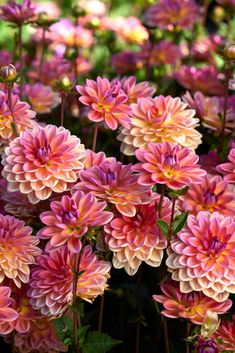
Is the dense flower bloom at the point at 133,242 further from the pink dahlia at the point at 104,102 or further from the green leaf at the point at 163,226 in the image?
the pink dahlia at the point at 104,102

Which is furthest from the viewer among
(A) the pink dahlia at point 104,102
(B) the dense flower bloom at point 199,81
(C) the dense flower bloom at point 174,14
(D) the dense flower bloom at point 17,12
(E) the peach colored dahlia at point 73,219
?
(C) the dense flower bloom at point 174,14

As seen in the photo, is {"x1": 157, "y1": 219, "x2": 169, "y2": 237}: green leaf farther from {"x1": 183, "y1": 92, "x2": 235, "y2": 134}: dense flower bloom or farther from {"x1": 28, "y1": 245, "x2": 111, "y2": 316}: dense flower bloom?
{"x1": 183, "y1": 92, "x2": 235, "y2": 134}: dense flower bloom

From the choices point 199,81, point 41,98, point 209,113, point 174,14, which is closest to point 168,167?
point 209,113

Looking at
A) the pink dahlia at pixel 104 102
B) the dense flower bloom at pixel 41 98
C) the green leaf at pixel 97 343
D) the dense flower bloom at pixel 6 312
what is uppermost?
the pink dahlia at pixel 104 102

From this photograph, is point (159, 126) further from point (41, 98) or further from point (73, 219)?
point (41, 98)

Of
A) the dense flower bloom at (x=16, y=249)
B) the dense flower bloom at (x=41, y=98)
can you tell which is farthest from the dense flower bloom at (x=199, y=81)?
the dense flower bloom at (x=16, y=249)

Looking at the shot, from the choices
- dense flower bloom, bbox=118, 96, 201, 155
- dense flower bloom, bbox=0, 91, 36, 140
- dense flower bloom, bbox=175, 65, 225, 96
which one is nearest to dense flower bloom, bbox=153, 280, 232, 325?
dense flower bloom, bbox=118, 96, 201, 155
